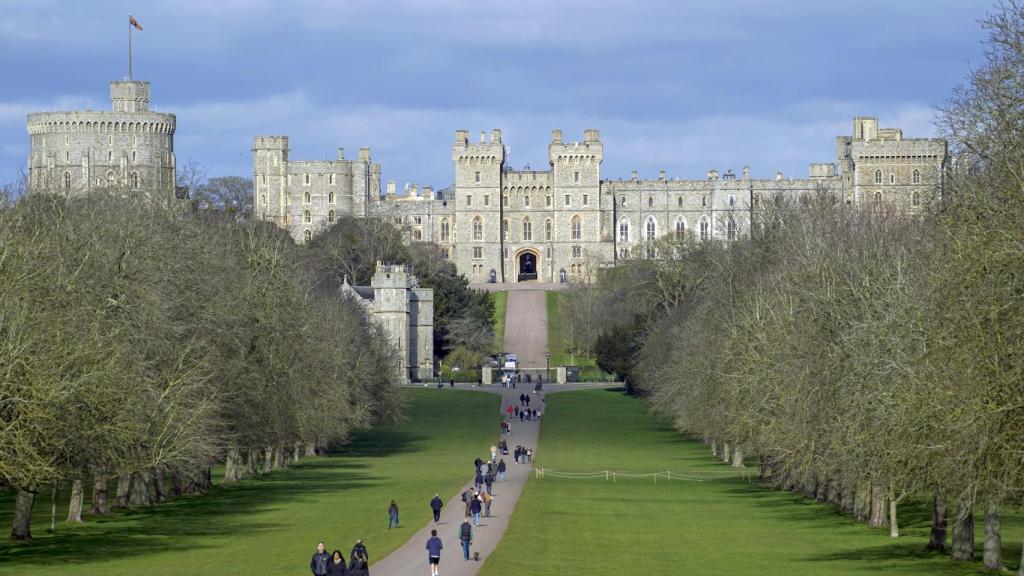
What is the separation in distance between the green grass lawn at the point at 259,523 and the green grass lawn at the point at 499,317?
157 ft

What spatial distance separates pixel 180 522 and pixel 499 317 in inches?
3144

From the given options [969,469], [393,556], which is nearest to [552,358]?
[393,556]

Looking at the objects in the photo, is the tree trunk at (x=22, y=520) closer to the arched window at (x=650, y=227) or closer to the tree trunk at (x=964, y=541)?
the tree trunk at (x=964, y=541)

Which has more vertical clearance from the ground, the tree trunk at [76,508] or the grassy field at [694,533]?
the tree trunk at [76,508]

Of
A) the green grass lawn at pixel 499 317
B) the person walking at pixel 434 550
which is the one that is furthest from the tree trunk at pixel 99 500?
the green grass lawn at pixel 499 317

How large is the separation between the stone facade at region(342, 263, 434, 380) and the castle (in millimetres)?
40530

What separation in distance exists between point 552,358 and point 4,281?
75.8 m

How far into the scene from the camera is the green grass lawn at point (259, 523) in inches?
1029

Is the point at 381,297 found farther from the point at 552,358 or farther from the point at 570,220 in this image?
the point at 570,220

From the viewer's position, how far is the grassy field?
26.4m

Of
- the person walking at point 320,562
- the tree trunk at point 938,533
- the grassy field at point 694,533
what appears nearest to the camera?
the person walking at point 320,562

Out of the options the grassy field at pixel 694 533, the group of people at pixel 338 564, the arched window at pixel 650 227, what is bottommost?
the grassy field at pixel 694 533

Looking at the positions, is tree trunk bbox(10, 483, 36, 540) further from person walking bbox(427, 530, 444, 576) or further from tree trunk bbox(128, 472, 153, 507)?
person walking bbox(427, 530, 444, 576)

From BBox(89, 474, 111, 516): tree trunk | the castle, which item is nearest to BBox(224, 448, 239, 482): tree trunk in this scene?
BBox(89, 474, 111, 516): tree trunk
